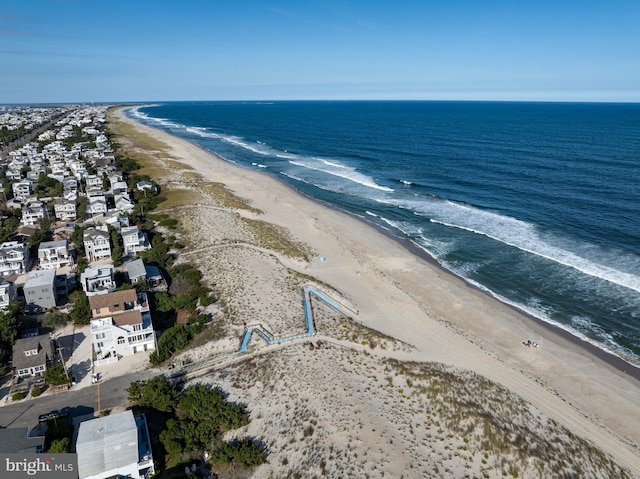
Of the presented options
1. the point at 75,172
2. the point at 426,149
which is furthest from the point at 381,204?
the point at 75,172

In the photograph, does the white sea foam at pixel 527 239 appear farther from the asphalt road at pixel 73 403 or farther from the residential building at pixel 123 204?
the asphalt road at pixel 73 403

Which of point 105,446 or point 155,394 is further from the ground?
point 105,446

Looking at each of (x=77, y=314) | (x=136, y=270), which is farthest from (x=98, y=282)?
(x=77, y=314)

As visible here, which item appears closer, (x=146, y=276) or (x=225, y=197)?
(x=146, y=276)

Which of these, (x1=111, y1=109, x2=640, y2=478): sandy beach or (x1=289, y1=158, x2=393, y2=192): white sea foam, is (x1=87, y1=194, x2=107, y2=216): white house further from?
(x1=289, y1=158, x2=393, y2=192): white sea foam

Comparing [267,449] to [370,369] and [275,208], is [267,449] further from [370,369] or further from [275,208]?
[275,208]

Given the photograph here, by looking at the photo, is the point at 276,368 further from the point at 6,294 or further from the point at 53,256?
the point at 53,256

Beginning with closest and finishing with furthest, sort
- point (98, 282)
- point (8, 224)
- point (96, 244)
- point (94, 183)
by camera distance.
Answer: point (98, 282), point (96, 244), point (8, 224), point (94, 183)
